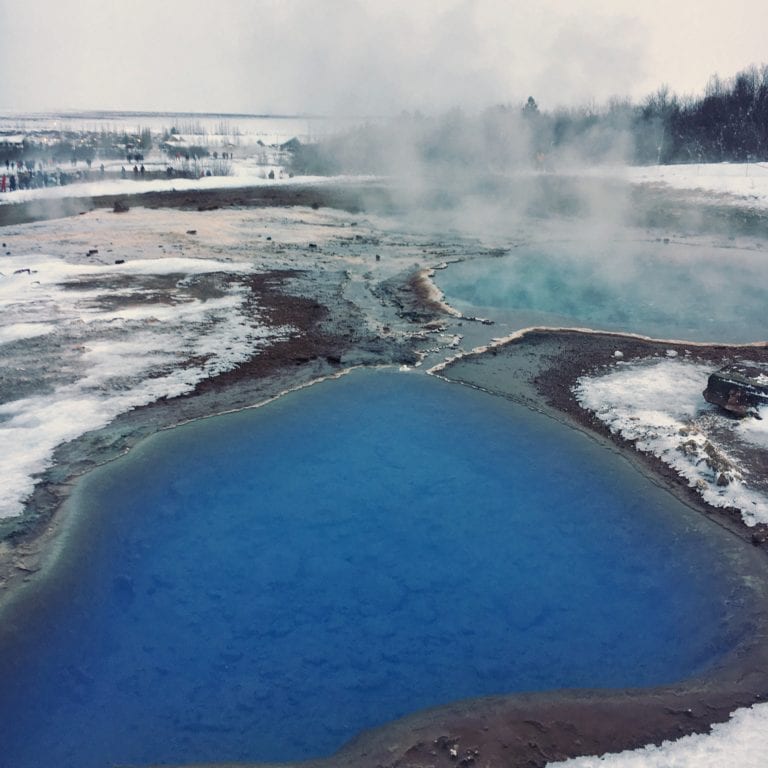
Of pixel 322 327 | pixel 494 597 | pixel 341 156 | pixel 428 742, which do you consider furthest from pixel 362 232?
pixel 341 156

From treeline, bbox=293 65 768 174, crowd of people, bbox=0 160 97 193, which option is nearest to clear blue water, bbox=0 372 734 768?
crowd of people, bbox=0 160 97 193

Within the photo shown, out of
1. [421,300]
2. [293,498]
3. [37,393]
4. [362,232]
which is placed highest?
[362,232]

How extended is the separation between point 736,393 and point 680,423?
2.99 ft

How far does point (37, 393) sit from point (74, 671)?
4680 mm

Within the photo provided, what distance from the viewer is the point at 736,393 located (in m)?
7.86

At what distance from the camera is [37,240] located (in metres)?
17.1

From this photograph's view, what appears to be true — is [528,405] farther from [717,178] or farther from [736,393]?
[717,178]

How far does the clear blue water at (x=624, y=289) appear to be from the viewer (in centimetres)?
1159

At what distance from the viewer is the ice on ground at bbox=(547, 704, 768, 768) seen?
3766mm

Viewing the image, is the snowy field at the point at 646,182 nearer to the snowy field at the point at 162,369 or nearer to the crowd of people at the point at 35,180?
the crowd of people at the point at 35,180

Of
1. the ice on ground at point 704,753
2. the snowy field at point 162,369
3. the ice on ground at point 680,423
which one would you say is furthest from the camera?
the ice on ground at point 680,423

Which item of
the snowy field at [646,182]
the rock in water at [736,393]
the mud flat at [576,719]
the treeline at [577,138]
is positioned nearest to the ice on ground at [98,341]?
the mud flat at [576,719]

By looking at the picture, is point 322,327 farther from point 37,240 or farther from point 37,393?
point 37,240

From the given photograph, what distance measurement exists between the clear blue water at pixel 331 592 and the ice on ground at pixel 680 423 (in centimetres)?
52
